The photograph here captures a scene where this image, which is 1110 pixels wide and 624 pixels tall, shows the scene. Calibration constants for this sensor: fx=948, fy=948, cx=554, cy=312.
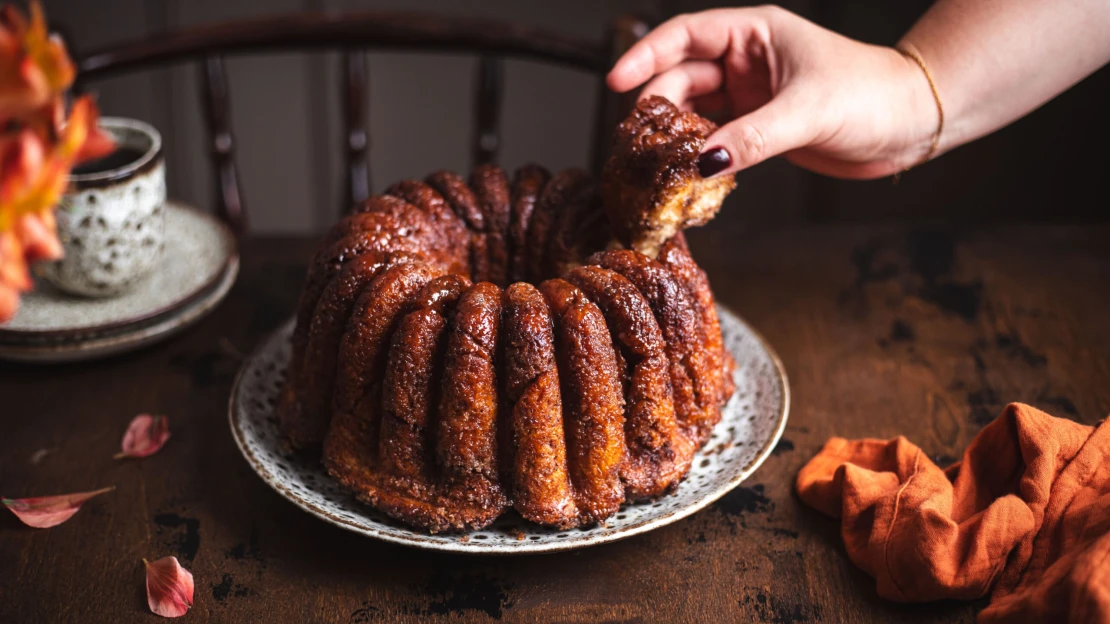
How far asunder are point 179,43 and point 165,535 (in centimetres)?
113

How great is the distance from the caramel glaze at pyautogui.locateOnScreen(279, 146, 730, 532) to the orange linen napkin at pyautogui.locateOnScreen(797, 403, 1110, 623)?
0.23 meters

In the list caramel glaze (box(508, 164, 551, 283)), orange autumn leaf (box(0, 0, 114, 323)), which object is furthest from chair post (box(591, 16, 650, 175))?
orange autumn leaf (box(0, 0, 114, 323))

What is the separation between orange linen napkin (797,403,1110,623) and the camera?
3.32 feet

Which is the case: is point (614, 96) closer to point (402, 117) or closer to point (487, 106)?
point (487, 106)

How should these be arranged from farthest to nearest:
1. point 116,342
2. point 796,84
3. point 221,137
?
point 221,137
point 116,342
point 796,84

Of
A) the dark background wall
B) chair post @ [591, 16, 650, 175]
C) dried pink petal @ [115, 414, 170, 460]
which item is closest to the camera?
dried pink petal @ [115, 414, 170, 460]

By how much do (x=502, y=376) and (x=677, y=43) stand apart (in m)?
0.69

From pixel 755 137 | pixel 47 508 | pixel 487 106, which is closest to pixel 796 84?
pixel 755 137

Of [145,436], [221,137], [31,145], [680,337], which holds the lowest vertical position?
[145,436]

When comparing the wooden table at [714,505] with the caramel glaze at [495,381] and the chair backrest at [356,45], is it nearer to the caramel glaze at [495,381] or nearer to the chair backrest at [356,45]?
the caramel glaze at [495,381]

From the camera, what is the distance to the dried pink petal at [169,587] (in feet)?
3.40

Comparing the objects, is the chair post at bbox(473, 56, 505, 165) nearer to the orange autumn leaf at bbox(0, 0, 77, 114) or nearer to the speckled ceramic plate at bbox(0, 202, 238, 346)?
the speckled ceramic plate at bbox(0, 202, 238, 346)

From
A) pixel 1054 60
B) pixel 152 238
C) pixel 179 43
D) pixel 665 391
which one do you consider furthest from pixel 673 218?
pixel 179 43

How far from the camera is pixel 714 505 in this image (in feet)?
4.03
